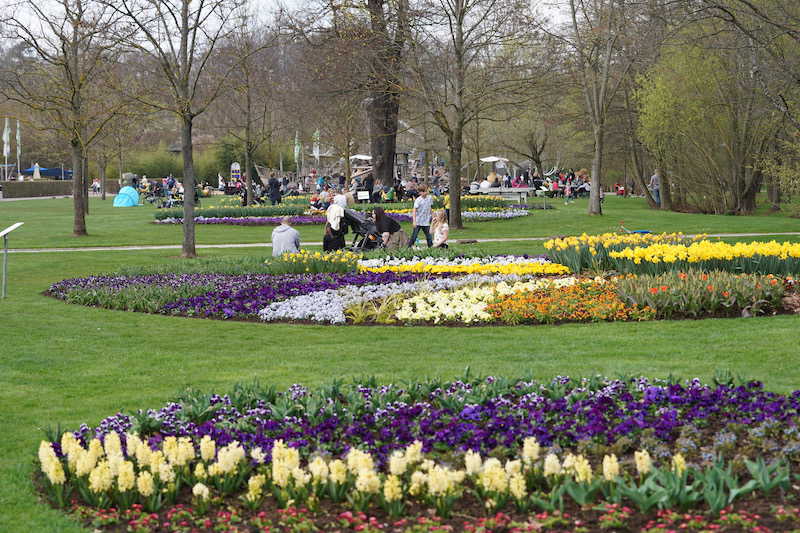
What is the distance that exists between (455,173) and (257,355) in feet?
55.6

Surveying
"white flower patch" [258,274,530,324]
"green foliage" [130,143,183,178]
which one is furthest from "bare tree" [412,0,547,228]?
"green foliage" [130,143,183,178]

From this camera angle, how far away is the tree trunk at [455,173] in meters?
25.5

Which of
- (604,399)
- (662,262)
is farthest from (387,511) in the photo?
(662,262)

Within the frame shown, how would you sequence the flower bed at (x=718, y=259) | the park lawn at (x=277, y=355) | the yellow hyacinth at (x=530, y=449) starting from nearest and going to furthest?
the yellow hyacinth at (x=530, y=449)
the park lawn at (x=277, y=355)
the flower bed at (x=718, y=259)

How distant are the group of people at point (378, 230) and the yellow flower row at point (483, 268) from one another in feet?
5.84

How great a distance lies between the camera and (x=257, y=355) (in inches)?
371

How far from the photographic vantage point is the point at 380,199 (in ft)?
124

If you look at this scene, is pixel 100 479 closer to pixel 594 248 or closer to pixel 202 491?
pixel 202 491

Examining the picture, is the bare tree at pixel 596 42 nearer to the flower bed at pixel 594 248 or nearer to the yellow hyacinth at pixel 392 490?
the flower bed at pixel 594 248

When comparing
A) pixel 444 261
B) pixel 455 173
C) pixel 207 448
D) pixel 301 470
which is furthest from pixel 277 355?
pixel 455 173

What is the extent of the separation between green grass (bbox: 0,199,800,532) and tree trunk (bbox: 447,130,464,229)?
1417 cm

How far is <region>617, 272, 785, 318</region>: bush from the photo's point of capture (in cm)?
1104

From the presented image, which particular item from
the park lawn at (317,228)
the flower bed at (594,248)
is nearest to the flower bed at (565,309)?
the flower bed at (594,248)

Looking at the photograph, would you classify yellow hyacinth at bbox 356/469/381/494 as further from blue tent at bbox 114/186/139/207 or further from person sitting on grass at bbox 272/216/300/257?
blue tent at bbox 114/186/139/207
